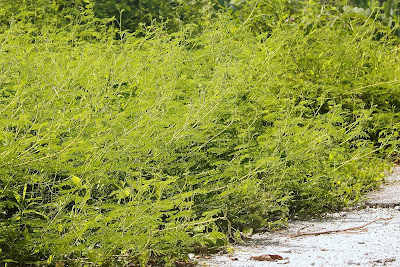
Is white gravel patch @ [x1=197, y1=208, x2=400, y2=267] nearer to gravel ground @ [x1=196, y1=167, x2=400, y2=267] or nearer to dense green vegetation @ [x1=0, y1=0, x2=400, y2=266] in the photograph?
gravel ground @ [x1=196, y1=167, x2=400, y2=267]

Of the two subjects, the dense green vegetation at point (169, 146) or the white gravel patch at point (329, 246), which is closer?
the dense green vegetation at point (169, 146)

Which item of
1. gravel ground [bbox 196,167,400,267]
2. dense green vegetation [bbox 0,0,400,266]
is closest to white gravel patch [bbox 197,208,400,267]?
gravel ground [bbox 196,167,400,267]

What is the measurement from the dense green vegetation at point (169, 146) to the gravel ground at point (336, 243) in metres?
0.12

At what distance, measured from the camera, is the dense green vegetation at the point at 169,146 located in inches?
95.3

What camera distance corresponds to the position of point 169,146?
2863 millimetres

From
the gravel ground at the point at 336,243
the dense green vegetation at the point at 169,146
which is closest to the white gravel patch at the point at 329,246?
the gravel ground at the point at 336,243

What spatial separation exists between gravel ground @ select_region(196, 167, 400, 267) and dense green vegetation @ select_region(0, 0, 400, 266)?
0.12m

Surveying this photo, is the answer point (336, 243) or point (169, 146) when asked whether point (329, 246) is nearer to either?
point (336, 243)

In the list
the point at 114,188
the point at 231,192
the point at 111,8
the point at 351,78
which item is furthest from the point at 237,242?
the point at 111,8

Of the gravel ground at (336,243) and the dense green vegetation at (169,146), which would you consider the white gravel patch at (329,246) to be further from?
the dense green vegetation at (169,146)

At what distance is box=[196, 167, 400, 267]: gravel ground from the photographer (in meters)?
2.71

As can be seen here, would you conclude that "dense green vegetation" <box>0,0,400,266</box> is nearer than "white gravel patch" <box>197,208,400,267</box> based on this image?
Yes

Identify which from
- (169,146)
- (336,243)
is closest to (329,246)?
(336,243)

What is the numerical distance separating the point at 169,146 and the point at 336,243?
0.99 meters
